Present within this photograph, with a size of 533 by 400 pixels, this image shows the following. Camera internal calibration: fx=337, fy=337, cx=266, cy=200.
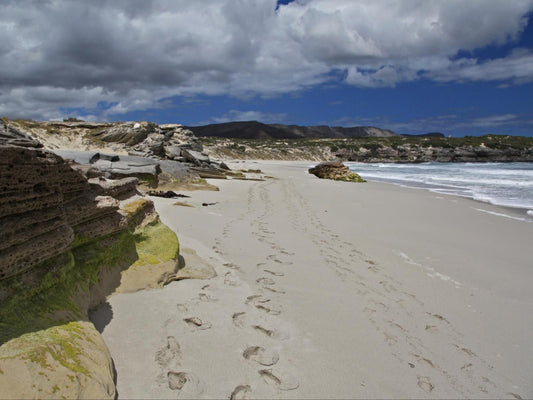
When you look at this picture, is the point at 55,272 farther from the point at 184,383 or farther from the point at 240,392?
the point at 240,392

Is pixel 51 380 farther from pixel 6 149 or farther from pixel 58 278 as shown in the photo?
pixel 6 149

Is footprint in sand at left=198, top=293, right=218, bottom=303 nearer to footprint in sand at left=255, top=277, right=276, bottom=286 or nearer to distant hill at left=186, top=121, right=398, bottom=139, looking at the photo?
footprint in sand at left=255, top=277, right=276, bottom=286

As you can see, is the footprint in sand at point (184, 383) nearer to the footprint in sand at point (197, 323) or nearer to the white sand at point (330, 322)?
the white sand at point (330, 322)

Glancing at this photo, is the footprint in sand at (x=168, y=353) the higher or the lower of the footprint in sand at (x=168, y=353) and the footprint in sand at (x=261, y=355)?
the higher

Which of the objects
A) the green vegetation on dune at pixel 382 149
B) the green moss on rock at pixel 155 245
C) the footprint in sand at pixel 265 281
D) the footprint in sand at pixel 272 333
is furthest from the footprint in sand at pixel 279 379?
the green vegetation on dune at pixel 382 149

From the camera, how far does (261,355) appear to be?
7.77 ft

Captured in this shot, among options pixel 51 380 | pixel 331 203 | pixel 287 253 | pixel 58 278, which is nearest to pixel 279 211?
pixel 331 203

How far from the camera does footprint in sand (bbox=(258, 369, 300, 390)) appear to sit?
6.81 ft

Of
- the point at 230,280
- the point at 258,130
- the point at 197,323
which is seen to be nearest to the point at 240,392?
the point at 197,323

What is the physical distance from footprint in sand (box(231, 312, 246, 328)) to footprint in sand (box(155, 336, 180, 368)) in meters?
0.53

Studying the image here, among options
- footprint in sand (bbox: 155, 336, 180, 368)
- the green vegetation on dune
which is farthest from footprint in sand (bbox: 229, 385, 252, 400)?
the green vegetation on dune

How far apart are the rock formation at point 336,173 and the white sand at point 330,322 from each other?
14.4 metres

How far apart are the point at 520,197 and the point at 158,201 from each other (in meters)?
12.8

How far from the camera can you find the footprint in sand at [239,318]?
2756 mm
